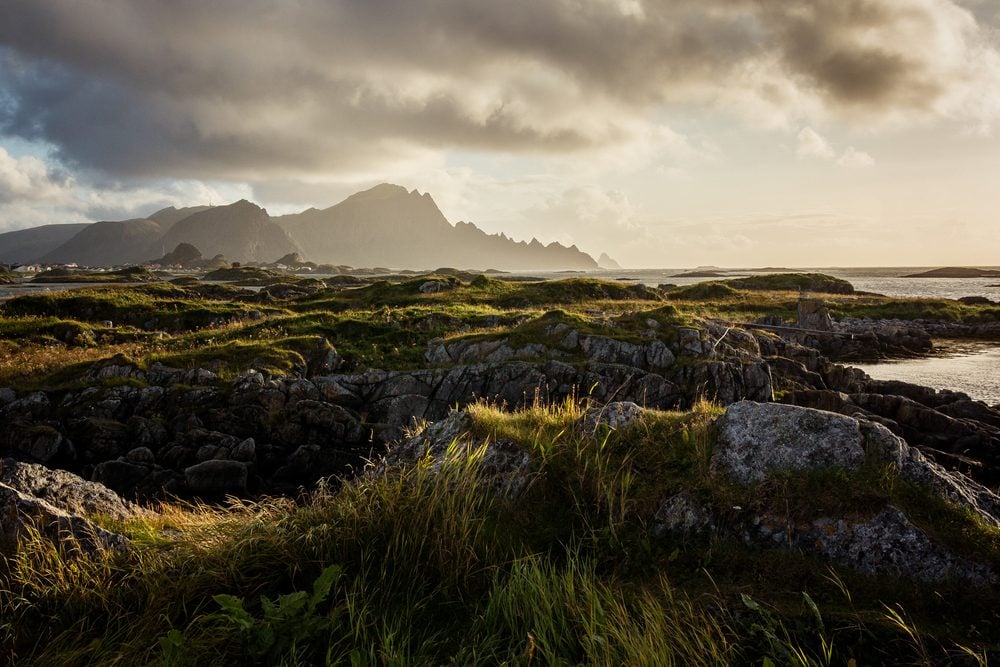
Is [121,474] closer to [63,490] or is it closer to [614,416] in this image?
[63,490]

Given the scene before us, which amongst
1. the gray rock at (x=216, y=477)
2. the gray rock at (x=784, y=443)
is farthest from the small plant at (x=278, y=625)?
the gray rock at (x=216, y=477)

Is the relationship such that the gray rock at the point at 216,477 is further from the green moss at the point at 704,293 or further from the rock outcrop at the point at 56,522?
the green moss at the point at 704,293

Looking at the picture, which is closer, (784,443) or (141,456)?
(784,443)

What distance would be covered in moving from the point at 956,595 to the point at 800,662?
7.60 feet

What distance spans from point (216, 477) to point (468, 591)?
12.6 metres

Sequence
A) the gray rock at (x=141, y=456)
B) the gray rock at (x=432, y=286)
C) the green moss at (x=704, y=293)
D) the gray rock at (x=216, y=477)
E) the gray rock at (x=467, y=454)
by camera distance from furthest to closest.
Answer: the green moss at (x=704, y=293) → the gray rock at (x=432, y=286) → the gray rock at (x=141, y=456) → the gray rock at (x=216, y=477) → the gray rock at (x=467, y=454)

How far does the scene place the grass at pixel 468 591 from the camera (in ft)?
13.0

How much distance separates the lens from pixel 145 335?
28297 millimetres

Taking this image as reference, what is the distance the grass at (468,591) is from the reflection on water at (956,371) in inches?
1047

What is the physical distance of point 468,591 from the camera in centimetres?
495

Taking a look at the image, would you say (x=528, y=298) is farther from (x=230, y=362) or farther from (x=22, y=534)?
(x=22, y=534)

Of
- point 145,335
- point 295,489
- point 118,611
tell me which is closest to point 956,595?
point 118,611

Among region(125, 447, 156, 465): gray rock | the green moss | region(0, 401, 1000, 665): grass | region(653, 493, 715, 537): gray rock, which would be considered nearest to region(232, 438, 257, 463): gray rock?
region(125, 447, 156, 465): gray rock

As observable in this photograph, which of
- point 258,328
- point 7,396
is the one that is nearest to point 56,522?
point 7,396
